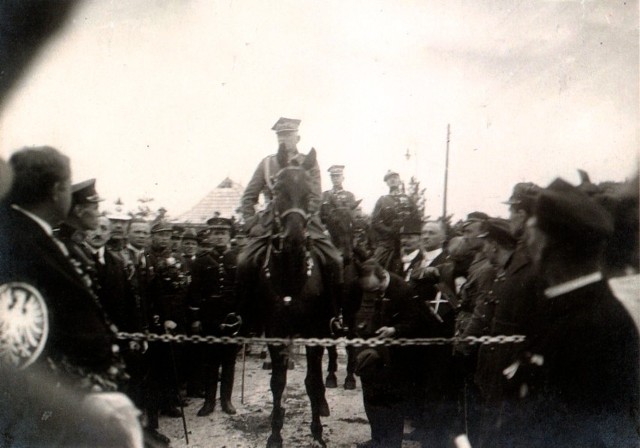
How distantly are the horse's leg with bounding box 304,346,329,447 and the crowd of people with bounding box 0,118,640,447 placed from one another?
13.6 inches

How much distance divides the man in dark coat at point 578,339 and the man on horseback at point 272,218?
5.58ft

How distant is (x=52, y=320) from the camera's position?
392 centimetres

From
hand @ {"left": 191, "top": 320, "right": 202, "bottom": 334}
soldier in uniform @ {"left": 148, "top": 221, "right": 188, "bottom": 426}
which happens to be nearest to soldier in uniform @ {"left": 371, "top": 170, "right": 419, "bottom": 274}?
hand @ {"left": 191, "top": 320, "right": 202, "bottom": 334}

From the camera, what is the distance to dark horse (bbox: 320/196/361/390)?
5.19 metres

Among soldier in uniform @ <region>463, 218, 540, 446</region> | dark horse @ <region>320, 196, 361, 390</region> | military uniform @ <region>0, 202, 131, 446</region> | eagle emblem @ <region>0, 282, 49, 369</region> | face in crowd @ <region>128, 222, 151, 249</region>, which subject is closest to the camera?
military uniform @ <region>0, 202, 131, 446</region>

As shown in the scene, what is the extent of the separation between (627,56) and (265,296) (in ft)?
12.5

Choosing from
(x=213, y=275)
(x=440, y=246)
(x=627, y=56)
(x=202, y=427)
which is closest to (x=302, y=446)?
(x=202, y=427)

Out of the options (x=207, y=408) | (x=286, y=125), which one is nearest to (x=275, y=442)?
(x=207, y=408)

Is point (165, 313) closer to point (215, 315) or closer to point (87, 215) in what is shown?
point (215, 315)

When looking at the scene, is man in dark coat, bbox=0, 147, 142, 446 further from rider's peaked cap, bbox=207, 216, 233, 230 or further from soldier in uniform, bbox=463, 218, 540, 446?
soldier in uniform, bbox=463, 218, 540, 446

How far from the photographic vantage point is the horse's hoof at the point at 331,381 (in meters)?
5.20

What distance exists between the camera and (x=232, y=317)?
4.91 meters

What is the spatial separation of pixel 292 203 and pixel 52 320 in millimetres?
2013

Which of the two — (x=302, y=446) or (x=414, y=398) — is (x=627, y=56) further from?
(x=302, y=446)
